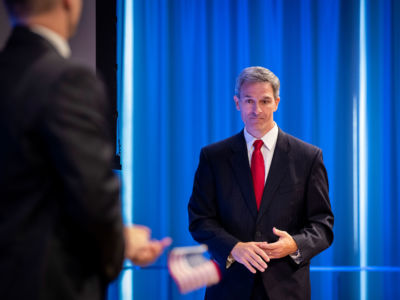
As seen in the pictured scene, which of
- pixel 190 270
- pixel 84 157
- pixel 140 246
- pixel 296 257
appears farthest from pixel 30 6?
pixel 296 257

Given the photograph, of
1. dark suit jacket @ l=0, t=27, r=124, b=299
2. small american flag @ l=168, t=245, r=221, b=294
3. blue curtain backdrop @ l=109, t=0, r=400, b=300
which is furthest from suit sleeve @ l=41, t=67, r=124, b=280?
blue curtain backdrop @ l=109, t=0, r=400, b=300

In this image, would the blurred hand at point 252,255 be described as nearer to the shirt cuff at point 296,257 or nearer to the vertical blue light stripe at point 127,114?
the shirt cuff at point 296,257

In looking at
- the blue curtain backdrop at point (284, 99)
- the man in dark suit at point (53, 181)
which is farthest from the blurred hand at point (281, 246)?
the blue curtain backdrop at point (284, 99)

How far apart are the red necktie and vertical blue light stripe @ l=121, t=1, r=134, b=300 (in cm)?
166

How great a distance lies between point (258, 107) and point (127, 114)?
169cm

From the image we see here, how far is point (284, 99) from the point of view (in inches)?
143

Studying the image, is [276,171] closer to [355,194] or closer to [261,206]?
[261,206]

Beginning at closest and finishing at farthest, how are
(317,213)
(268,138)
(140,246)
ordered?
(140,246) < (317,213) < (268,138)

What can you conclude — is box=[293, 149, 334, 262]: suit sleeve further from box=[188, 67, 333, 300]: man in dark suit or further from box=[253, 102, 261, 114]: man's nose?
box=[253, 102, 261, 114]: man's nose

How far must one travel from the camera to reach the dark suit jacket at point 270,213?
1.97m

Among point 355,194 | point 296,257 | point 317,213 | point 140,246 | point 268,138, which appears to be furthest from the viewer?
point 355,194

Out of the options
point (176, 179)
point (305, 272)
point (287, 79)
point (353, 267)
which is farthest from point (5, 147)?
point (353, 267)

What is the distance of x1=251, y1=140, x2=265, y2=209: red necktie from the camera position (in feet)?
6.81

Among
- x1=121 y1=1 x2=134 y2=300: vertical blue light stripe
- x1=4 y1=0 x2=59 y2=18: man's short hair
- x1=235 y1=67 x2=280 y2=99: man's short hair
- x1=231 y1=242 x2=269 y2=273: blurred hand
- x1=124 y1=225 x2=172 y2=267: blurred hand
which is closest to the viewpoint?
x1=4 y1=0 x2=59 y2=18: man's short hair
